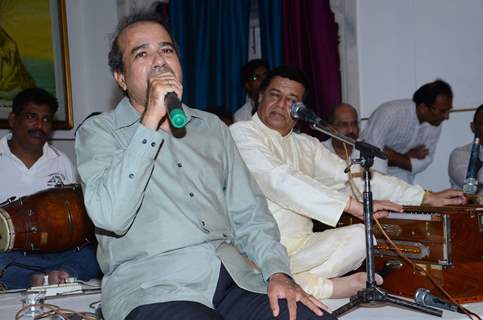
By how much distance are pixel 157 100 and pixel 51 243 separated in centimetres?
228

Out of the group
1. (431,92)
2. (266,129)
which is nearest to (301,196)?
(266,129)

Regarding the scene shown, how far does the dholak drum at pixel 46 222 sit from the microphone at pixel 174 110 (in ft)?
7.13

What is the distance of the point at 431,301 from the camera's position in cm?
276

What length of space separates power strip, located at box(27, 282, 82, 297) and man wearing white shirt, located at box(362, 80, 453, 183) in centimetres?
269

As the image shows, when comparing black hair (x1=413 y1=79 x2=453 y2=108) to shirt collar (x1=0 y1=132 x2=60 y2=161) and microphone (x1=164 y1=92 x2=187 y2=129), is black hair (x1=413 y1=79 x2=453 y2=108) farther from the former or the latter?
microphone (x1=164 y1=92 x2=187 y2=129)

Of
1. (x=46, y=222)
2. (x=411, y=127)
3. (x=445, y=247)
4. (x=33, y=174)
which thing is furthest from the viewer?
(x=411, y=127)

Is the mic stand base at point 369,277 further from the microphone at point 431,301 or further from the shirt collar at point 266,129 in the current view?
the shirt collar at point 266,129

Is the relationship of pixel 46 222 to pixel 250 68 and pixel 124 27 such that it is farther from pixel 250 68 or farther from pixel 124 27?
pixel 250 68

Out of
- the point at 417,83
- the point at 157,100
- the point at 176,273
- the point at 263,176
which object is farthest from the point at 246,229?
the point at 417,83

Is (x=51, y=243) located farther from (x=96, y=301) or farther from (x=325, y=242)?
(x=325, y=242)

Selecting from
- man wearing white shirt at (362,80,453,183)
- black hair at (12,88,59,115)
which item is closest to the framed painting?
black hair at (12,88,59,115)

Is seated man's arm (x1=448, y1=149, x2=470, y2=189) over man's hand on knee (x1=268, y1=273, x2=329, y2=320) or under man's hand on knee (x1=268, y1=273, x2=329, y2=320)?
Answer: under

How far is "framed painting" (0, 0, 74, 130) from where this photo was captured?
18.5 feet

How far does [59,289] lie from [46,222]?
0.56 meters
